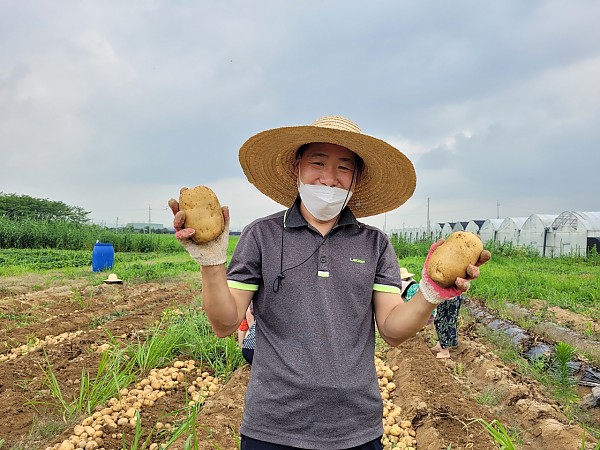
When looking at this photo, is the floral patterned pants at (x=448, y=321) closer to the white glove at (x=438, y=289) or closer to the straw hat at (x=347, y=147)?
the straw hat at (x=347, y=147)

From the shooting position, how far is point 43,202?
52344 mm

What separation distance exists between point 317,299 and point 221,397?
8.55ft

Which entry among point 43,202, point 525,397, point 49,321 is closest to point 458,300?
point 525,397

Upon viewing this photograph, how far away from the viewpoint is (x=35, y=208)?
168 feet

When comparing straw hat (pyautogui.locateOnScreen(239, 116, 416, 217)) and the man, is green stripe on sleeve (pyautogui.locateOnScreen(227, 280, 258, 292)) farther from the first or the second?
straw hat (pyautogui.locateOnScreen(239, 116, 416, 217))

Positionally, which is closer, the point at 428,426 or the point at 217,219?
the point at 217,219

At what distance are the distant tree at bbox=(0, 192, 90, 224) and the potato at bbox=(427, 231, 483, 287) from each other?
48.3 metres

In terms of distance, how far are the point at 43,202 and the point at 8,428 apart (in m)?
54.7

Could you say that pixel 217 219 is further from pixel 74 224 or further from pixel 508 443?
pixel 74 224

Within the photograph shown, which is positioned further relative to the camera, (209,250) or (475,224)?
(475,224)

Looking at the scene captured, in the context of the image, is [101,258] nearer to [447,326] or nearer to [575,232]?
[447,326]

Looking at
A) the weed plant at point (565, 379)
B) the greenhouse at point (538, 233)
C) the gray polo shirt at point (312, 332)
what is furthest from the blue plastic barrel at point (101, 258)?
the greenhouse at point (538, 233)

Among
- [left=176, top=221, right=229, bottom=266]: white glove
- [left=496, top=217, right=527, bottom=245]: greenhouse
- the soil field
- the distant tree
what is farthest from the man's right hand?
the distant tree

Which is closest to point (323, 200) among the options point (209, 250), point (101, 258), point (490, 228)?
point (209, 250)
